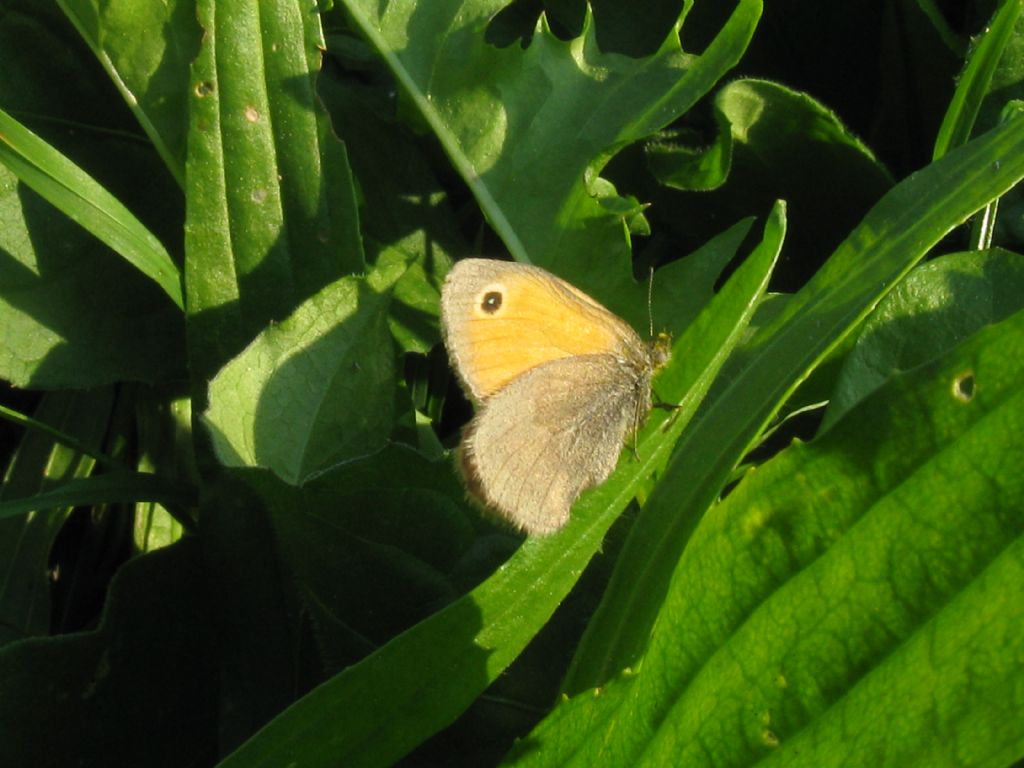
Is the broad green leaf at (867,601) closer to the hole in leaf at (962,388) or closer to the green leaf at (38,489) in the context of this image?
the hole in leaf at (962,388)

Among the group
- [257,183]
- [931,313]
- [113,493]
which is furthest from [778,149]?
[113,493]

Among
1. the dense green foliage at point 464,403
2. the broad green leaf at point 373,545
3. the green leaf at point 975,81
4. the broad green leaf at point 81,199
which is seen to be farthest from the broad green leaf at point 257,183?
the green leaf at point 975,81

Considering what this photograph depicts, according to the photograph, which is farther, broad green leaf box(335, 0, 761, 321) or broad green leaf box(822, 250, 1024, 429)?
broad green leaf box(335, 0, 761, 321)

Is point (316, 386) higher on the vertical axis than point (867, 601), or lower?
higher

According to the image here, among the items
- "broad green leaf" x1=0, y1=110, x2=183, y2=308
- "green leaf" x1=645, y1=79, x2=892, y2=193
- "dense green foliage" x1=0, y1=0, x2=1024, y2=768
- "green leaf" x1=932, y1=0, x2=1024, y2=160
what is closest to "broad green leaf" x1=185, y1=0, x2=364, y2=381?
"dense green foliage" x1=0, y1=0, x2=1024, y2=768

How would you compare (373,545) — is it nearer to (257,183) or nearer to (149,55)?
(257,183)

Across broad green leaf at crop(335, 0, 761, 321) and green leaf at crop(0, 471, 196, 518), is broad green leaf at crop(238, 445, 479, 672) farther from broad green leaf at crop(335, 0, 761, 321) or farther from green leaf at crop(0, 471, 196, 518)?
broad green leaf at crop(335, 0, 761, 321)

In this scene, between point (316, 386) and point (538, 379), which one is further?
point (538, 379)
